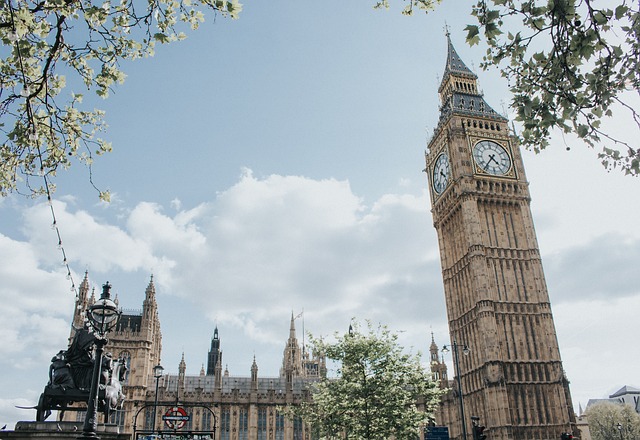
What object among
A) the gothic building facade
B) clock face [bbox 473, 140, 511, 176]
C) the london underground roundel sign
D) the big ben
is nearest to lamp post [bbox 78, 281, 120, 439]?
the london underground roundel sign

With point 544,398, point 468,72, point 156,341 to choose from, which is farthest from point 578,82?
point 468,72

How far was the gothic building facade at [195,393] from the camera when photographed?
57875 millimetres

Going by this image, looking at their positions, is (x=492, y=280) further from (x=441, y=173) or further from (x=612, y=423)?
(x=612, y=423)

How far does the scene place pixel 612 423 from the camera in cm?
8094

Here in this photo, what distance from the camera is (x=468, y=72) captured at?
7388 centimetres

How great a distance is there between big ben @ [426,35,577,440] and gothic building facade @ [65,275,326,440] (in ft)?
67.7

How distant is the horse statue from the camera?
15.2 metres

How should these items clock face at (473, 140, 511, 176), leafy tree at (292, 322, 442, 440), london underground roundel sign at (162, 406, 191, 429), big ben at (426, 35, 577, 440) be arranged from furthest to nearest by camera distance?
clock face at (473, 140, 511, 176) < big ben at (426, 35, 577, 440) < leafy tree at (292, 322, 442, 440) < london underground roundel sign at (162, 406, 191, 429)

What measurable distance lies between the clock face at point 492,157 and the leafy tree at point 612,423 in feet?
145

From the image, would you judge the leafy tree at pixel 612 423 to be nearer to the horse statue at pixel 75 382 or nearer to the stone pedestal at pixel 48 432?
the horse statue at pixel 75 382

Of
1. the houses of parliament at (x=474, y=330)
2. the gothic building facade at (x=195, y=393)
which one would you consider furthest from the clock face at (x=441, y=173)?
the gothic building facade at (x=195, y=393)

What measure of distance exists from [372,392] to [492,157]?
41583mm

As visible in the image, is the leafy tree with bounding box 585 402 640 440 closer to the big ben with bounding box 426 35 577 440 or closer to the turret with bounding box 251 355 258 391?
the big ben with bounding box 426 35 577 440

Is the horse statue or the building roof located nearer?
the horse statue
